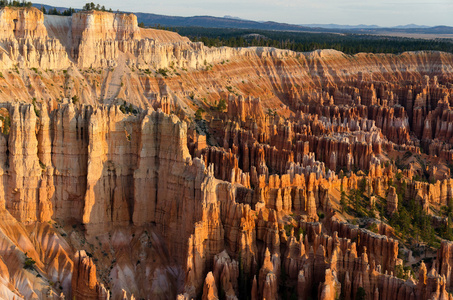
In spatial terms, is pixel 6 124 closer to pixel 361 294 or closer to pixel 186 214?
pixel 186 214

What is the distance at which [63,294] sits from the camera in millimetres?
49250

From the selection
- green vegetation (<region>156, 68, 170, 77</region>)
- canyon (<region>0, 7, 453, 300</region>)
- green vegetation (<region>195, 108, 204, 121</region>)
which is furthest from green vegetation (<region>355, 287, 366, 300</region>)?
green vegetation (<region>156, 68, 170, 77</region>)

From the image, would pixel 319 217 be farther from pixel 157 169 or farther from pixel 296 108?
pixel 296 108

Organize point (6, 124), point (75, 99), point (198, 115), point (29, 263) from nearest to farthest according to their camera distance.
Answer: point (29, 263)
point (6, 124)
point (75, 99)
point (198, 115)

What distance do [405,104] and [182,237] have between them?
8727 cm

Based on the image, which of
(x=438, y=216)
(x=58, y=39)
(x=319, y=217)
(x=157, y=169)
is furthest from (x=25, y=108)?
(x=58, y=39)

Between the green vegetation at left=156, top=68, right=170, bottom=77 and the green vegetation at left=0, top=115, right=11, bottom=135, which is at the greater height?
the green vegetation at left=156, top=68, right=170, bottom=77

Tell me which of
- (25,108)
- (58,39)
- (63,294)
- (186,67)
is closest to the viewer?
(63,294)

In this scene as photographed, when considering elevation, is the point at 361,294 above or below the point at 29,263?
above

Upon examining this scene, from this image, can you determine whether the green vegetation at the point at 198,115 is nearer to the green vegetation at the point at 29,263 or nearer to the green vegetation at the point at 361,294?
the green vegetation at the point at 29,263

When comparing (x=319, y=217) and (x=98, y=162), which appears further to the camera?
(x=319, y=217)

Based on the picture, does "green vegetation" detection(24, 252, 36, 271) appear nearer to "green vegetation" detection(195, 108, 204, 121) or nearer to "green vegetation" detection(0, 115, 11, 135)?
"green vegetation" detection(0, 115, 11, 135)

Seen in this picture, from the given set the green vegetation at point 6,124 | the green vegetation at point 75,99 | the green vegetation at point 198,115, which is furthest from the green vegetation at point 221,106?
the green vegetation at point 6,124

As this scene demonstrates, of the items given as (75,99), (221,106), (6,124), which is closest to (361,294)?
(6,124)
